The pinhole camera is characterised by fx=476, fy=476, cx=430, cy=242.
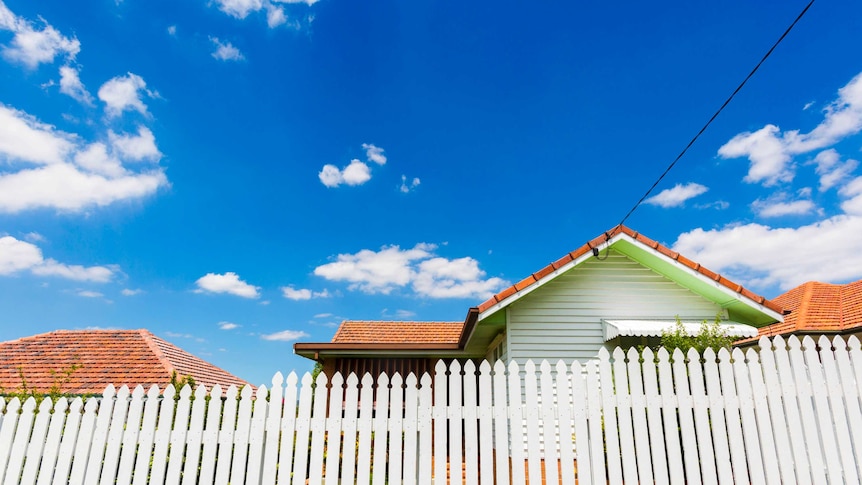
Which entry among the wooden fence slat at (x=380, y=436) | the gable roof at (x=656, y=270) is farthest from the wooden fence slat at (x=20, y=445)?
the gable roof at (x=656, y=270)

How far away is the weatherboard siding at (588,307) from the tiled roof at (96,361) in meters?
8.81

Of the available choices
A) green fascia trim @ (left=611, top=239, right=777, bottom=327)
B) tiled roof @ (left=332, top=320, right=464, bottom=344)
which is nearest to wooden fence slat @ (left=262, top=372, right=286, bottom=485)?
green fascia trim @ (left=611, top=239, right=777, bottom=327)

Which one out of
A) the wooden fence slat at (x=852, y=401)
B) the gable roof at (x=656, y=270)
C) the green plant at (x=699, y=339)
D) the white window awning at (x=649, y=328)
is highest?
the gable roof at (x=656, y=270)

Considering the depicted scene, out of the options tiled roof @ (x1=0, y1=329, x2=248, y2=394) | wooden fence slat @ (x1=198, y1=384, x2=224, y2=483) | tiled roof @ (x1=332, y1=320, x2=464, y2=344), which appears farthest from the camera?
tiled roof @ (x1=332, y1=320, x2=464, y2=344)

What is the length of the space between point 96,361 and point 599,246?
46.9 feet

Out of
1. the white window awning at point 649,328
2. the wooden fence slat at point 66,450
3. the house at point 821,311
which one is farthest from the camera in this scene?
the house at point 821,311

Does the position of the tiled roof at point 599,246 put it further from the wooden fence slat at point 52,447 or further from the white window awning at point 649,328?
the wooden fence slat at point 52,447

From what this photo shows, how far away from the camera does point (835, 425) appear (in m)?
4.47

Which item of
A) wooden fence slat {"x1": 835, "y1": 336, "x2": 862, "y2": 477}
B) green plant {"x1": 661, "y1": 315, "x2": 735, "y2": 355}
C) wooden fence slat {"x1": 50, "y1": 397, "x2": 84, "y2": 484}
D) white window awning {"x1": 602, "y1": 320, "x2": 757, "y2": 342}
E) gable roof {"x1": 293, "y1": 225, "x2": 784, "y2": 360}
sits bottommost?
wooden fence slat {"x1": 50, "y1": 397, "x2": 84, "y2": 484}

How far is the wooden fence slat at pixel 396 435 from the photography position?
4055 millimetres

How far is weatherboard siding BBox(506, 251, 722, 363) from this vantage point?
8273mm

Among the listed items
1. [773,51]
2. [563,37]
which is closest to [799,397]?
[773,51]

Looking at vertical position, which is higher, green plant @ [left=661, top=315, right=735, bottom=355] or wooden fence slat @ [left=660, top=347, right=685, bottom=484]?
green plant @ [left=661, top=315, right=735, bottom=355]

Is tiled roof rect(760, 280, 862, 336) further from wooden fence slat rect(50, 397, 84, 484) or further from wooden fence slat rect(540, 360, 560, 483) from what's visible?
wooden fence slat rect(50, 397, 84, 484)
